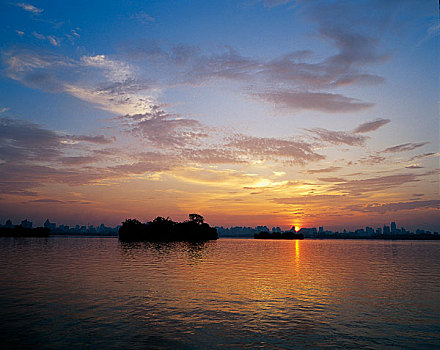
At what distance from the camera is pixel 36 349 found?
19250 millimetres

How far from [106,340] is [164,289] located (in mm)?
17230

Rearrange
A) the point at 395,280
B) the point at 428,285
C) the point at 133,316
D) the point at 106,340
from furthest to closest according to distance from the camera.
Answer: the point at 395,280
the point at 428,285
the point at 133,316
the point at 106,340

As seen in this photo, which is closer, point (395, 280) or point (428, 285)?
point (428, 285)

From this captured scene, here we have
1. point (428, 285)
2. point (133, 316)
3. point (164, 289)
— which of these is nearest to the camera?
point (133, 316)

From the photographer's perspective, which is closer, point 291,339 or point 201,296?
point 291,339

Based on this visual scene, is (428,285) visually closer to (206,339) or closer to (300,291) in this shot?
(300,291)

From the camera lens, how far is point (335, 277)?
50594 millimetres

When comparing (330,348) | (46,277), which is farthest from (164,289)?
(330,348)

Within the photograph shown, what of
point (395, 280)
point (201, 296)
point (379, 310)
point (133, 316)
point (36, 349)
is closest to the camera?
point (36, 349)

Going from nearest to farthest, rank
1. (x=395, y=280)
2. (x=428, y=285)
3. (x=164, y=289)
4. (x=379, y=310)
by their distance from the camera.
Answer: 1. (x=379, y=310)
2. (x=164, y=289)
3. (x=428, y=285)
4. (x=395, y=280)

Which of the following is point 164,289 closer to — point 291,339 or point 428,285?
point 291,339

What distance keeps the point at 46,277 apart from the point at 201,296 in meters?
24.6

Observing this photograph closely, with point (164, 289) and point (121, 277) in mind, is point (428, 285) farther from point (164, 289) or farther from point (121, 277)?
point (121, 277)

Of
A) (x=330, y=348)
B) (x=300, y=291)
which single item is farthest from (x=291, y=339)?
(x=300, y=291)
